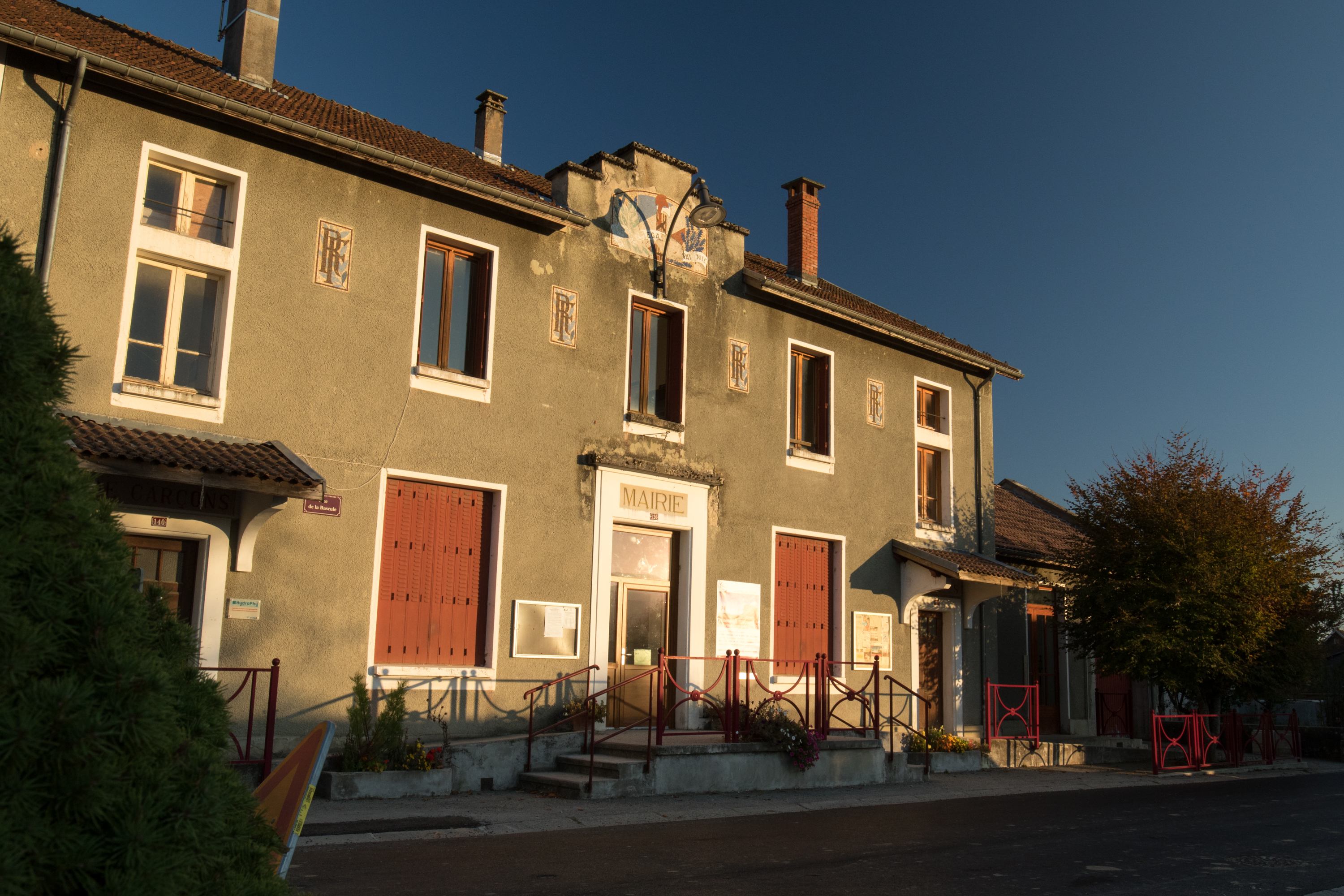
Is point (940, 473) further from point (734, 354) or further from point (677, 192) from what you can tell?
point (677, 192)

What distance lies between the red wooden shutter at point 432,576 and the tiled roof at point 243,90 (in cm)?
393

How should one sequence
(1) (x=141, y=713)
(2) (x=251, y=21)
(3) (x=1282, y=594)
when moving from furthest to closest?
(3) (x=1282, y=594)
(2) (x=251, y=21)
(1) (x=141, y=713)

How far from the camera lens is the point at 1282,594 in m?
18.0

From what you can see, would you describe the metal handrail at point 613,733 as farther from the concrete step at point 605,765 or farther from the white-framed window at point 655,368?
the white-framed window at point 655,368

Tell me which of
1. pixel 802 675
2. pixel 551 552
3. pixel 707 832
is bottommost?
pixel 707 832

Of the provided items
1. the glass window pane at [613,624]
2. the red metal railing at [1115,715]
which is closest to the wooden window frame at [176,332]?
the glass window pane at [613,624]

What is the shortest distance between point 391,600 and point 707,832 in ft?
15.3

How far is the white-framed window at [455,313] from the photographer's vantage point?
12781 millimetres

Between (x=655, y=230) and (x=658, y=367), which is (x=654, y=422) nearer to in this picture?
(x=658, y=367)

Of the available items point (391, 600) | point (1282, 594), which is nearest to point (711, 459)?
point (391, 600)

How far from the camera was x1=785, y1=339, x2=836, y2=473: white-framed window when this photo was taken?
1675 cm

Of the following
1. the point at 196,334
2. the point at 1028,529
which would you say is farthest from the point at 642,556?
the point at 1028,529

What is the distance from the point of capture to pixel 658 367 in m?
15.4

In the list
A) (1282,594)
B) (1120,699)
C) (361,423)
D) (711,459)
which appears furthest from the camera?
(1120,699)
